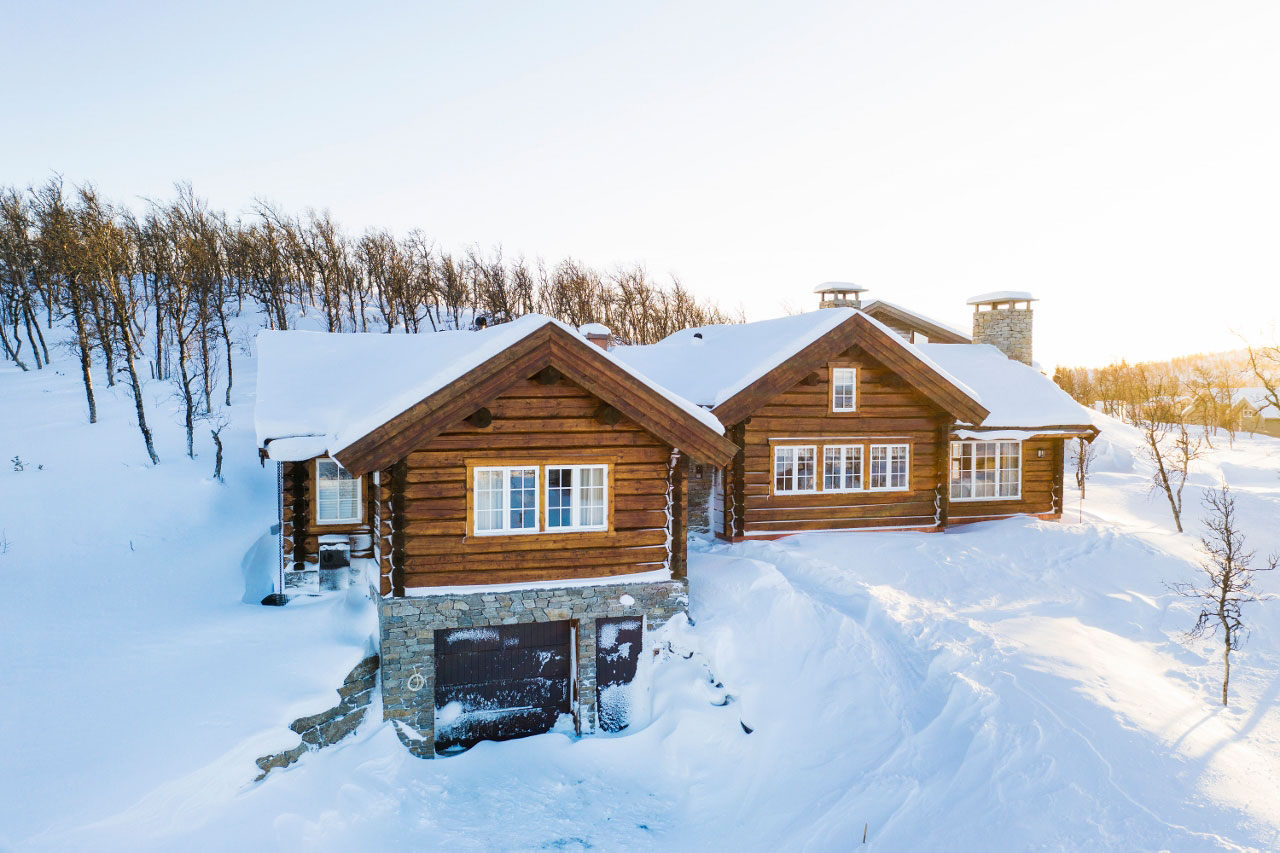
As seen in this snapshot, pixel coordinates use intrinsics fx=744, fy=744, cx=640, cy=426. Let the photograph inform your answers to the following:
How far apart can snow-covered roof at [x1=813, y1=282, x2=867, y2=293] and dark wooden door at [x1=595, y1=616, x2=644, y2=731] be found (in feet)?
59.6

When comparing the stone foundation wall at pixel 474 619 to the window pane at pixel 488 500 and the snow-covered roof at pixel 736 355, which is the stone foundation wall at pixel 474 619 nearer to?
the window pane at pixel 488 500

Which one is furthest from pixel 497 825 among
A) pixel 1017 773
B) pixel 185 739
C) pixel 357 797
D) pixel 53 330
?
pixel 53 330

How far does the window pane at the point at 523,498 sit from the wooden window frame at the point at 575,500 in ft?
0.54

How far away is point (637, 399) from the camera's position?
12102 millimetres

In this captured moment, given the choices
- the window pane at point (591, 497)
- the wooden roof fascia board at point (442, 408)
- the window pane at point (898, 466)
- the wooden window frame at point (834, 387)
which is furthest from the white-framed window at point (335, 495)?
the window pane at point (898, 466)

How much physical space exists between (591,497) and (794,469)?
26.3 feet

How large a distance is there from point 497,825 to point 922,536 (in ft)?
42.4

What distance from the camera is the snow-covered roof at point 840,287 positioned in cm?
2709

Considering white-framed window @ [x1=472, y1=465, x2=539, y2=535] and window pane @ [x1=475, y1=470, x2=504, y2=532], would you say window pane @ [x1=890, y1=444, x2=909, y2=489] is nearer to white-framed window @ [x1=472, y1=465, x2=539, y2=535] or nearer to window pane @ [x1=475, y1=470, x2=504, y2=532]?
white-framed window @ [x1=472, y1=465, x2=539, y2=535]

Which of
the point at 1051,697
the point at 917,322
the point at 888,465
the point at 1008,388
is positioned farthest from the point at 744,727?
the point at 917,322

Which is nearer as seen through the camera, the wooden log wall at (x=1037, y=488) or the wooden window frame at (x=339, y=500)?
the wooden window frame at (x=339, y=500)

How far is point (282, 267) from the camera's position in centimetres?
4853

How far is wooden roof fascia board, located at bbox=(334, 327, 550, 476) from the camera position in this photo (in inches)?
425

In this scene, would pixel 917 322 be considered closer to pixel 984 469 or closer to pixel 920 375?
pixel 984 469
